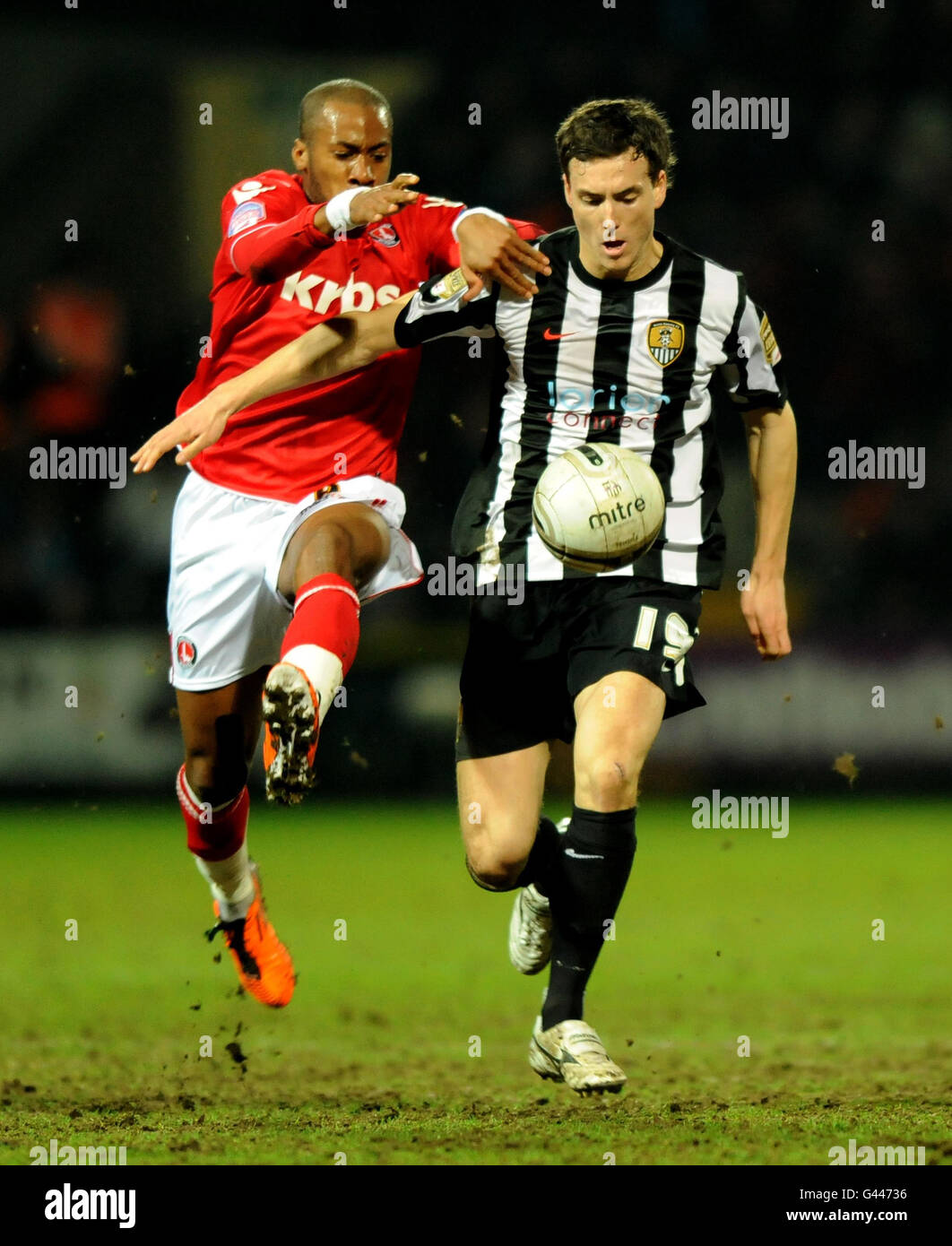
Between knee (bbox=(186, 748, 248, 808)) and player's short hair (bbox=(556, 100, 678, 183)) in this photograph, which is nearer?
player's short hair (bbox=(556, 100, 678, 183))

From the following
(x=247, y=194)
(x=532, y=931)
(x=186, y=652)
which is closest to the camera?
(x=247, y=194)

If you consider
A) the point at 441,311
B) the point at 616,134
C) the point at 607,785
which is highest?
the point at 616,134

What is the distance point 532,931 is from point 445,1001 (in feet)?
4.62

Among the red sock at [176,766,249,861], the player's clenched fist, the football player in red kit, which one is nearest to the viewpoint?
the player's clenched fist

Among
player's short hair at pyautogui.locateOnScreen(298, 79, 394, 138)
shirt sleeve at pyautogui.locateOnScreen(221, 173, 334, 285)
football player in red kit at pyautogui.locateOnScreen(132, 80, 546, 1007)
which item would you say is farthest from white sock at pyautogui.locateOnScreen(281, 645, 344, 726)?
player's short hair at pyautogui.locateOnScreen(298, 79, 394, 138)

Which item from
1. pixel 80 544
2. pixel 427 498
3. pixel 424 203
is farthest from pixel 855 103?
pixel 424 203

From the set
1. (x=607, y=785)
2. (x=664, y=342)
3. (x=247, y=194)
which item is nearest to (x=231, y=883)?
(x=607, y=785)

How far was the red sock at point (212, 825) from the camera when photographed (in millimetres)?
5410

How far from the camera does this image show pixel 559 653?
4609 mm

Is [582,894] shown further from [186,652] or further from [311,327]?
[311,327]

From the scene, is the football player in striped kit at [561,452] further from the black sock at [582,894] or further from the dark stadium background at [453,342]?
the dark stadium background at [453,342]

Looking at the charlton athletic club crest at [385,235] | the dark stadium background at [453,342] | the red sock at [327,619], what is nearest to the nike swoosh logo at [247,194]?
the charlton athletic club crest at [385,235]

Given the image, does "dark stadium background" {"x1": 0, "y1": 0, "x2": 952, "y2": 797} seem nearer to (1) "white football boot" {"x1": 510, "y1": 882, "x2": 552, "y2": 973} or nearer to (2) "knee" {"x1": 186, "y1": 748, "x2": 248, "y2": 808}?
(2) "knee" {"x1": 186, "y1": 748, "x2": 248, "y2": 808}

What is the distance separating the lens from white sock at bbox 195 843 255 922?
5.54m
